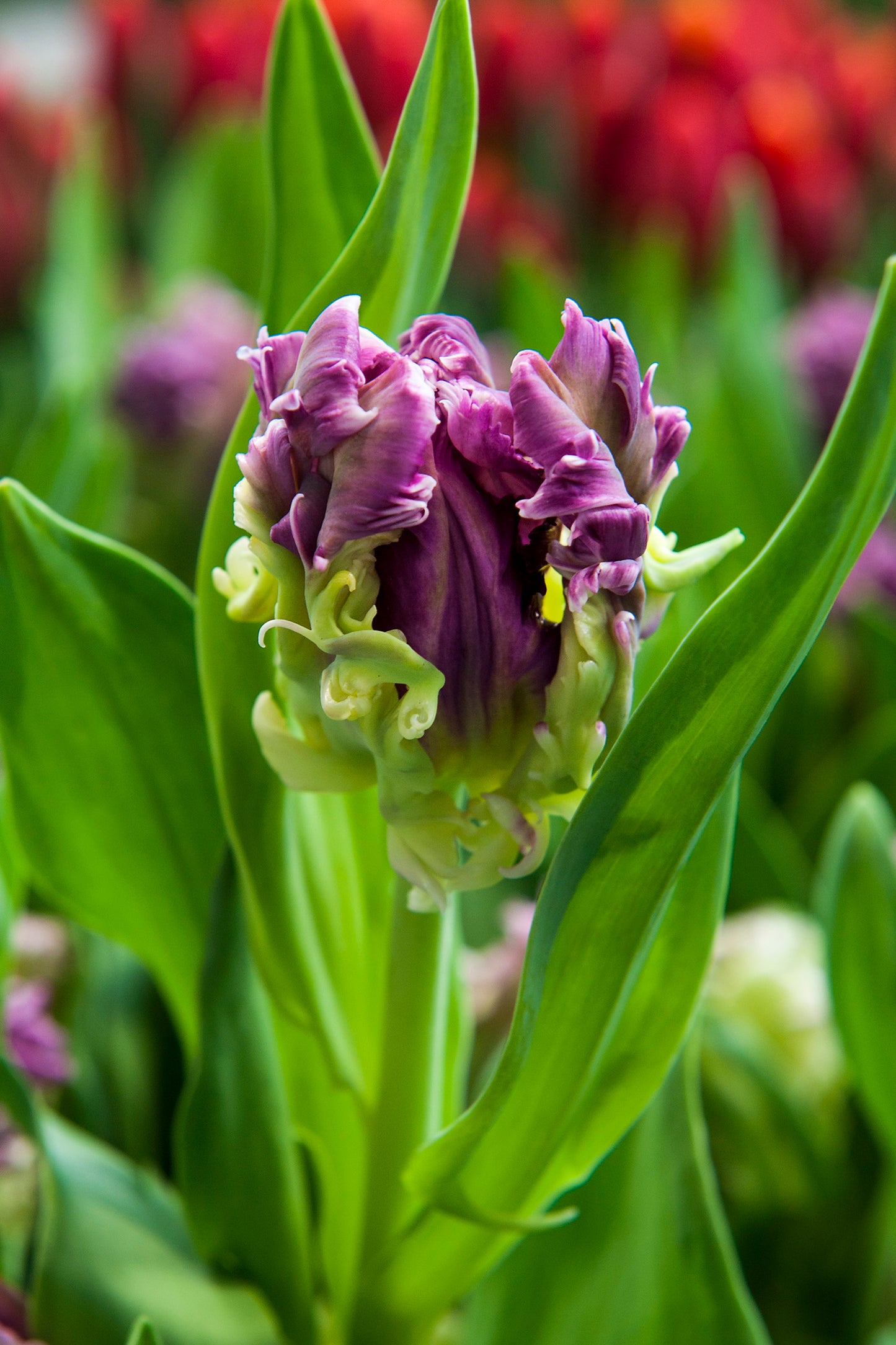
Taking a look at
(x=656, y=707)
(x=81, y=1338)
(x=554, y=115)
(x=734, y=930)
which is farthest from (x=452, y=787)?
(x=554, y=115)

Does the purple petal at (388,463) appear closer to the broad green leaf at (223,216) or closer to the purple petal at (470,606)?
the purple petal at (470,606)

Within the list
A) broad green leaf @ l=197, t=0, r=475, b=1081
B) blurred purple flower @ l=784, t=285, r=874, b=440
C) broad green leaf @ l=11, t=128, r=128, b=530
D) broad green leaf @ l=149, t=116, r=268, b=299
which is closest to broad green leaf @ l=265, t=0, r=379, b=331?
broad green leaf @ l=197, t=0, r=475, b=1081

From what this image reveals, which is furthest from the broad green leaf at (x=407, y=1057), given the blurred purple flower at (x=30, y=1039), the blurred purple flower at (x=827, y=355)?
the blurred purple flower at (x=827, y=355)

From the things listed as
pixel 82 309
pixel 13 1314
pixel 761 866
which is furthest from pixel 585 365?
pixel 82 309

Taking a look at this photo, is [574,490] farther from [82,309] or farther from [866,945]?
[82,309]

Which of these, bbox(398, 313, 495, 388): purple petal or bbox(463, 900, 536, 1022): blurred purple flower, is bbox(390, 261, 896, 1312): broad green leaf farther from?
bbox(463, 900, 536, 1022): blurred purple flower

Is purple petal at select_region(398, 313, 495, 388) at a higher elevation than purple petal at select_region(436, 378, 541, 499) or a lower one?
higher
